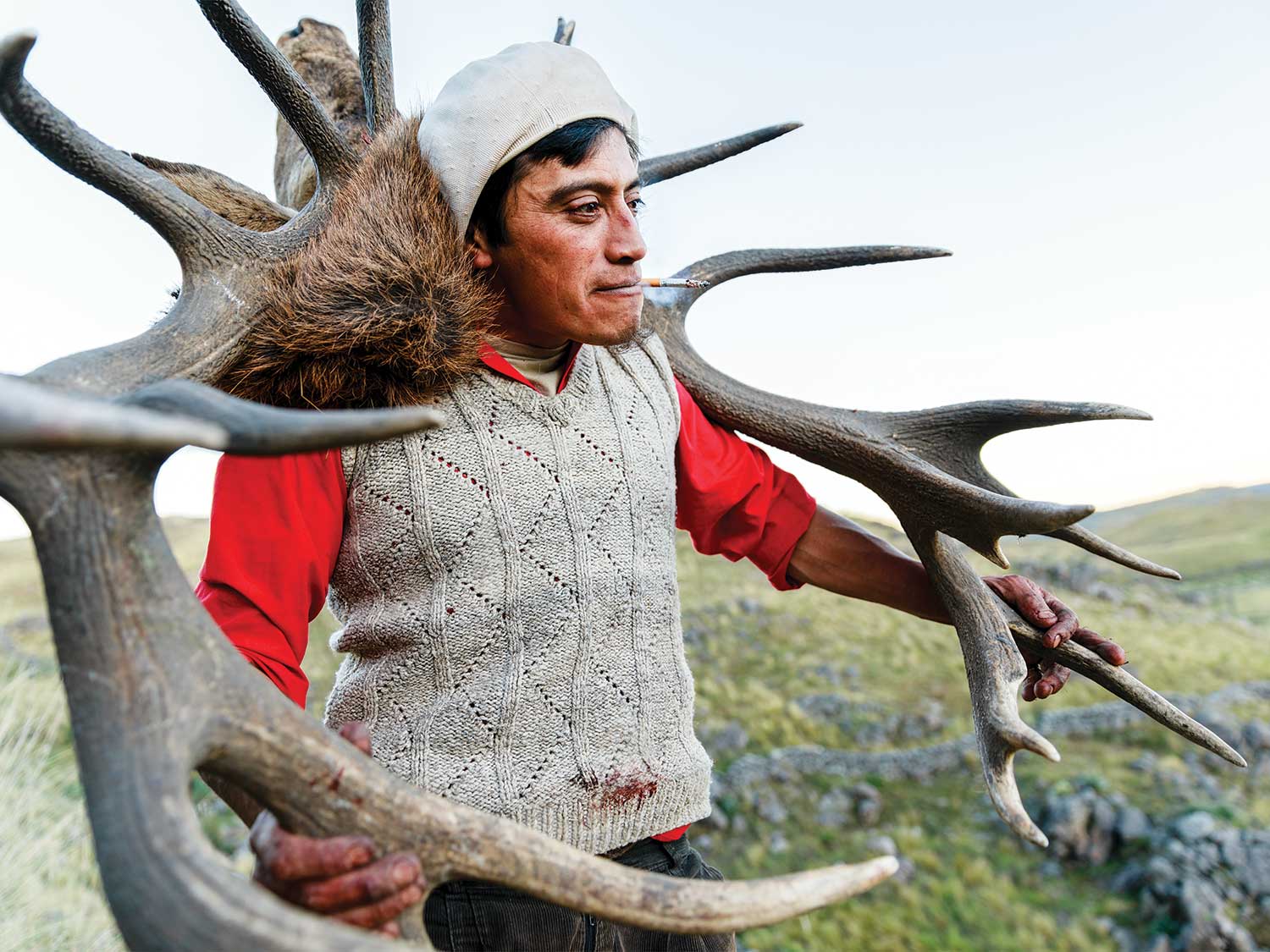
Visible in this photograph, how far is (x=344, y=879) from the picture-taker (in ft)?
3.56

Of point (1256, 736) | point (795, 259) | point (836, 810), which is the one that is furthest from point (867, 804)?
point (795, 259)

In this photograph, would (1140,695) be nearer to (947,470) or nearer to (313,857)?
(947,470)

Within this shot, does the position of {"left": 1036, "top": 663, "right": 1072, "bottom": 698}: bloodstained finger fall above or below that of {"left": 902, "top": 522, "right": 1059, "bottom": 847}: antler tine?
below

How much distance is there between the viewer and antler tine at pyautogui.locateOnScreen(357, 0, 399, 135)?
1.88m

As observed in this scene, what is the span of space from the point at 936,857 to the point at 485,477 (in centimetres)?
626

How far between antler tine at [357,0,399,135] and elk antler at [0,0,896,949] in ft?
1.86

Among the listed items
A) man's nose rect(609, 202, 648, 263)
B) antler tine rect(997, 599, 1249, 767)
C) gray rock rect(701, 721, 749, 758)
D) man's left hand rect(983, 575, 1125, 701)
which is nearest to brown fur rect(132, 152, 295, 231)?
man's nose rect(609, 202, 648, 263)

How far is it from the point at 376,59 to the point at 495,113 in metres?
0.33

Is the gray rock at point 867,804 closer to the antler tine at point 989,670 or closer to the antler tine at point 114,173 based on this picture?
the antler tine at point 989,670

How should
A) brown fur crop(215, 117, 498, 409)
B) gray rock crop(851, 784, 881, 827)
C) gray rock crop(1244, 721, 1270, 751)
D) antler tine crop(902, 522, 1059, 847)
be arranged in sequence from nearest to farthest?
brown fur crop(215, 117, 498, 409), antler tine crop(902, 522, 1059, 847), gray rock crop(851, 784, 881, 827), gray rock crop(1244, 721, 1270, 751)

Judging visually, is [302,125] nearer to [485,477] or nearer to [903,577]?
[485,477]

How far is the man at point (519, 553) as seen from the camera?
1.65 metres

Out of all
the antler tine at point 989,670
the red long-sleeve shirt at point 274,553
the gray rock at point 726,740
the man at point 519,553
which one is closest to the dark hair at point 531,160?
the man at point 519,553

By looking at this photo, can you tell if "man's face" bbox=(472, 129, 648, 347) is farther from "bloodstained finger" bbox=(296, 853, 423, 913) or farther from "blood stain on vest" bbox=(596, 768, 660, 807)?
"bloodstained finger" bbox=(296, 853, 423, 913)
